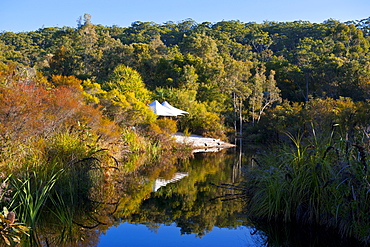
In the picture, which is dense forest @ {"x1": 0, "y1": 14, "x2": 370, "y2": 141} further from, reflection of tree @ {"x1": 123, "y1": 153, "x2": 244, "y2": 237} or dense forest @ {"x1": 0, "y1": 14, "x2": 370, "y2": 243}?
reflection of tree @ {"x1": 123, "y1": 153, "x2": 244, "y2": 237}

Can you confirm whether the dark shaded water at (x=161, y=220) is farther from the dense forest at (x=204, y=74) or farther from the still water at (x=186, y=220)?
the dense forest at (x=204, y=74)

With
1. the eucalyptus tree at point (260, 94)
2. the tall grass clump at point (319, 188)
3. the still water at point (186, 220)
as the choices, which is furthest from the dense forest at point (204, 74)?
the tall grass clump at point (319, 188)

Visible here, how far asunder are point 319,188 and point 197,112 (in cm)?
2000

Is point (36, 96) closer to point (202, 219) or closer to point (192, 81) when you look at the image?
point (202, 219)

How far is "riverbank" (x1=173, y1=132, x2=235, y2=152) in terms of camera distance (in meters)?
21.3

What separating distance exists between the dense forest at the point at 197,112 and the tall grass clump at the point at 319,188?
0.02 metres

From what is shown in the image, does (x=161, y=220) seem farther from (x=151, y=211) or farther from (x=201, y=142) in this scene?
(x=201, y=142)

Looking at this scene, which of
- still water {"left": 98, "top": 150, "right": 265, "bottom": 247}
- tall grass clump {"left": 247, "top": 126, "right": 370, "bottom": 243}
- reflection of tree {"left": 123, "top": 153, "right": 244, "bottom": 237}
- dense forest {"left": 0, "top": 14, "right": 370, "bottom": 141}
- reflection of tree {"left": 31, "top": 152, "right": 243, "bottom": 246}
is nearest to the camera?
tall grass clump {"left": 247, "top": 126, "right": 370, "bottom": 243}

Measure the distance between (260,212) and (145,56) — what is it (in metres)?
31.8

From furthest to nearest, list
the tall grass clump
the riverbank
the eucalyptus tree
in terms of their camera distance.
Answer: the eucalyptus tree
the riverbank
the tall grass clump

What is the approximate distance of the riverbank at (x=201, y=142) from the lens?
69.9 ft

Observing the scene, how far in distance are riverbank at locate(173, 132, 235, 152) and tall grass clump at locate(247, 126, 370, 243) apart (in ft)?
45.2

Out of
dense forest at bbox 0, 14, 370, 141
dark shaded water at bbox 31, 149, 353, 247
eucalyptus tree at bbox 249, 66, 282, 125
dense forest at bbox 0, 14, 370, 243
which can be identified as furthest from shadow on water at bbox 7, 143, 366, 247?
eucalyptus tree at bbox 249, 66, 282, 125

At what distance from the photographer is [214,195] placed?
9000 mm
